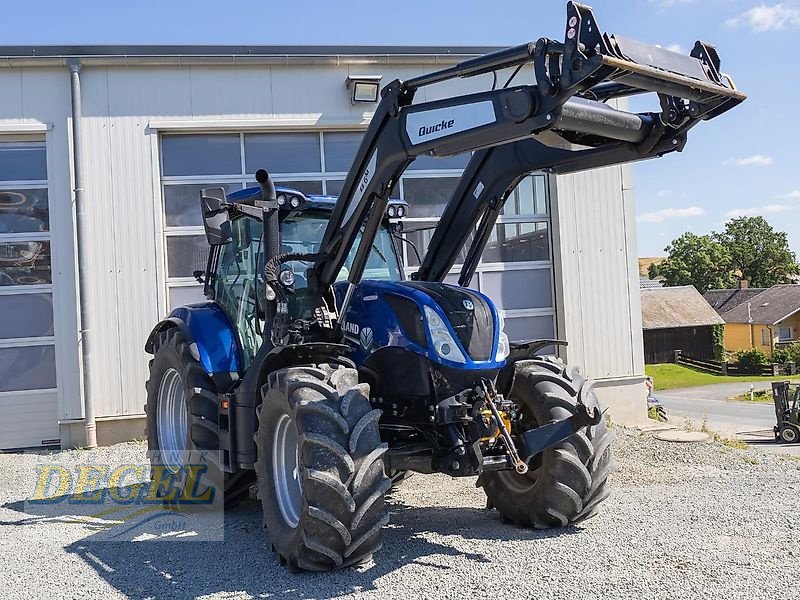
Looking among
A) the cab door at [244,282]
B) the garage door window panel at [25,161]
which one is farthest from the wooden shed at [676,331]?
the cab door at [244,282]

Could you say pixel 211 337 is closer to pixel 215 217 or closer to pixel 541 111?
pixel 215 217

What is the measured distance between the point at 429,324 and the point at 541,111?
1.73m

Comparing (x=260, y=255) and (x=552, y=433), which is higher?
(x=260, y=255)

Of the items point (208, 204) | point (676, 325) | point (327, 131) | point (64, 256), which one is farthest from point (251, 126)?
point (676, 325)

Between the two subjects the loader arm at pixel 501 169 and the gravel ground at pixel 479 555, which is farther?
the loader arm at pixel 501 169

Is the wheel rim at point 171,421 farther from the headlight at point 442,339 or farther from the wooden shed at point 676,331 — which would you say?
the wooden shed at point 676,331

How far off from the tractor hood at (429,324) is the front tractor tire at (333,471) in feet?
1.81

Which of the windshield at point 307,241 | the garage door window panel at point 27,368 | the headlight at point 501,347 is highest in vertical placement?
the windshield at point 307,241

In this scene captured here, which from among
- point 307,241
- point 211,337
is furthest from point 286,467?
point 307,241

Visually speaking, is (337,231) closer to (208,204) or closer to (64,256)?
(208,204)

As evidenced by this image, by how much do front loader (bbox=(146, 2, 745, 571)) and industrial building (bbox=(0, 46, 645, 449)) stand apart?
4375mm

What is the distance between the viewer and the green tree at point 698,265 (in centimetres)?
8469

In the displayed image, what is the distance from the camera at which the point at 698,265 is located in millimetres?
85500

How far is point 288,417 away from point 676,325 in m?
55.3
